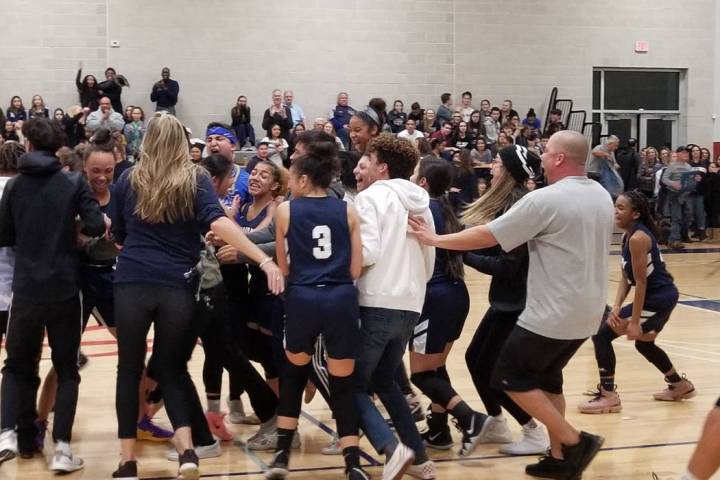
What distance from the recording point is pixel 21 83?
1930 centimetres

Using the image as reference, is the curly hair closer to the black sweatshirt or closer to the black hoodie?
the black sweatshirt

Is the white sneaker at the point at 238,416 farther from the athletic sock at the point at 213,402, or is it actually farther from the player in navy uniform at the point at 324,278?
the player in navy uniform at the point at 324,278

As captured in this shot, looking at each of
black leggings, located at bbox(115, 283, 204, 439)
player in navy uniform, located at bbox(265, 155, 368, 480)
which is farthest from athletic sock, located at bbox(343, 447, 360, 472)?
black leggings, located at bbox(115, 283, 204, 439)

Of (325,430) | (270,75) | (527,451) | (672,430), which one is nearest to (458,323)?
(527,451)

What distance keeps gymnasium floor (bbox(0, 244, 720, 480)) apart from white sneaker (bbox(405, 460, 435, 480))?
0.48 ft

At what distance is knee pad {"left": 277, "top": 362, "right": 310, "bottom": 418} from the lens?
4.33 meters

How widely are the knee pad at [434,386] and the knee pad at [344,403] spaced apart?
0.75m

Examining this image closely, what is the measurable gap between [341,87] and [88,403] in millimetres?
15496

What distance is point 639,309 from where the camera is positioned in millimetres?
6141

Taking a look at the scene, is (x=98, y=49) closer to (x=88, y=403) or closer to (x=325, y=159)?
(x=88, y=403)

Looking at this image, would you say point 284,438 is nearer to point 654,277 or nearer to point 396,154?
point 396,154

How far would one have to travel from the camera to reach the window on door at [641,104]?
23359mm

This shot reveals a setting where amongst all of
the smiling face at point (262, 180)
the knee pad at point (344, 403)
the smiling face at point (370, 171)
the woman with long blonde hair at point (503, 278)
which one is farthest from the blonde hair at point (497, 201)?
the knee pad at point (344, 403)

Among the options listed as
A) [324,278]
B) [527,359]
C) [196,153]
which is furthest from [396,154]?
[196,153]
